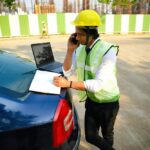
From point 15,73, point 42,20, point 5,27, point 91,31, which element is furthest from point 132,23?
point 15,73

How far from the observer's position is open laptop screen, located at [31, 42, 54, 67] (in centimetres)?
259

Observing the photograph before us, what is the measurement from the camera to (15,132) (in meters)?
1.81

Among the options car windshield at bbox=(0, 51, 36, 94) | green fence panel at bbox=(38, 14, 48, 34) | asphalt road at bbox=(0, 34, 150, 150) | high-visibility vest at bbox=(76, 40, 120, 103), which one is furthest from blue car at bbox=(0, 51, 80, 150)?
green fence panel at bbox=(38, 14, 48, 34)

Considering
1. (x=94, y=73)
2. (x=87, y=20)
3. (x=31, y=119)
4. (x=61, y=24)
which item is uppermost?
(x=87, y=20)

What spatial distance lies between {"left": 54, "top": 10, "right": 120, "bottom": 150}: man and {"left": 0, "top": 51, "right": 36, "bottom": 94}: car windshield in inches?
11.2

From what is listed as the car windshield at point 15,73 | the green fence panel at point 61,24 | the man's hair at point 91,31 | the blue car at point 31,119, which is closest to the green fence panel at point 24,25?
the green fence panel at point 61,24

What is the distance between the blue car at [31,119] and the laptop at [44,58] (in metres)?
0.49

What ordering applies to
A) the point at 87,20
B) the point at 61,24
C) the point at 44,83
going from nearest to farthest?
1. the point at 44,83
2. the point at 87,20
3. the point at 61,24

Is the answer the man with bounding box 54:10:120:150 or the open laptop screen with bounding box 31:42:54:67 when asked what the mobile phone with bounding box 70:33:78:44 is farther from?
the open laptop screen with bounding box 31:42:54:67

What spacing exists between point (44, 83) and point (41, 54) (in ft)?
1.84

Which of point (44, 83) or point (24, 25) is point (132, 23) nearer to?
point (24, 25)

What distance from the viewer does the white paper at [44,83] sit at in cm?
211

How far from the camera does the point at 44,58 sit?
2.75 m

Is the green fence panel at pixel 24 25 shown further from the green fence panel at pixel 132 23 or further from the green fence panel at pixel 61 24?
the green fence panel at pixel 132 23
